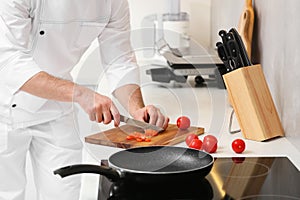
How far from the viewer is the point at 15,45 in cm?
136

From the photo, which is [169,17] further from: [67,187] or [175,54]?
[67,187]

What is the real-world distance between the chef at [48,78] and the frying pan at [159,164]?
22 cm

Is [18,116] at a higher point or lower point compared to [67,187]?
higher

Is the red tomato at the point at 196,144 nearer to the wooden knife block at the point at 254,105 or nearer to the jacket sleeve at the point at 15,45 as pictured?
the wooden knife block at the point at 254,105

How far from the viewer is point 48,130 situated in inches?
58.7

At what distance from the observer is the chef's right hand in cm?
117

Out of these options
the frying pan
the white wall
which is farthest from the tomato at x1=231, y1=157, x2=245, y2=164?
the white wall

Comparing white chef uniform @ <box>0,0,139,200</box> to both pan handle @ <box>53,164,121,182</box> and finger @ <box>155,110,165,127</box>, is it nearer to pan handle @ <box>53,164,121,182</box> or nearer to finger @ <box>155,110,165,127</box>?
finger @ <box>155,110,165,127</box>

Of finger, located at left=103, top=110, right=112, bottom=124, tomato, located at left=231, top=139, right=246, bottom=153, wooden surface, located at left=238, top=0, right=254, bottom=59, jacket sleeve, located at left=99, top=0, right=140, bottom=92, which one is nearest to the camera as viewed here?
finger, located at left=103, top=110, right=112, bottom=124

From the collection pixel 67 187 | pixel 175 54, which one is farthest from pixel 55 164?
pixel 175 54

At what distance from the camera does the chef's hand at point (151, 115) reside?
4.44 ft

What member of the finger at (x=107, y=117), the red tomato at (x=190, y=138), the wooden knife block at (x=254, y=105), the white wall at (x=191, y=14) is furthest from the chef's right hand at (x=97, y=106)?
the white wall at (x=191, y=14)

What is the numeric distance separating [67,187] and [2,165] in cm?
17

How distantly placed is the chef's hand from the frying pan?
0.67 feet
